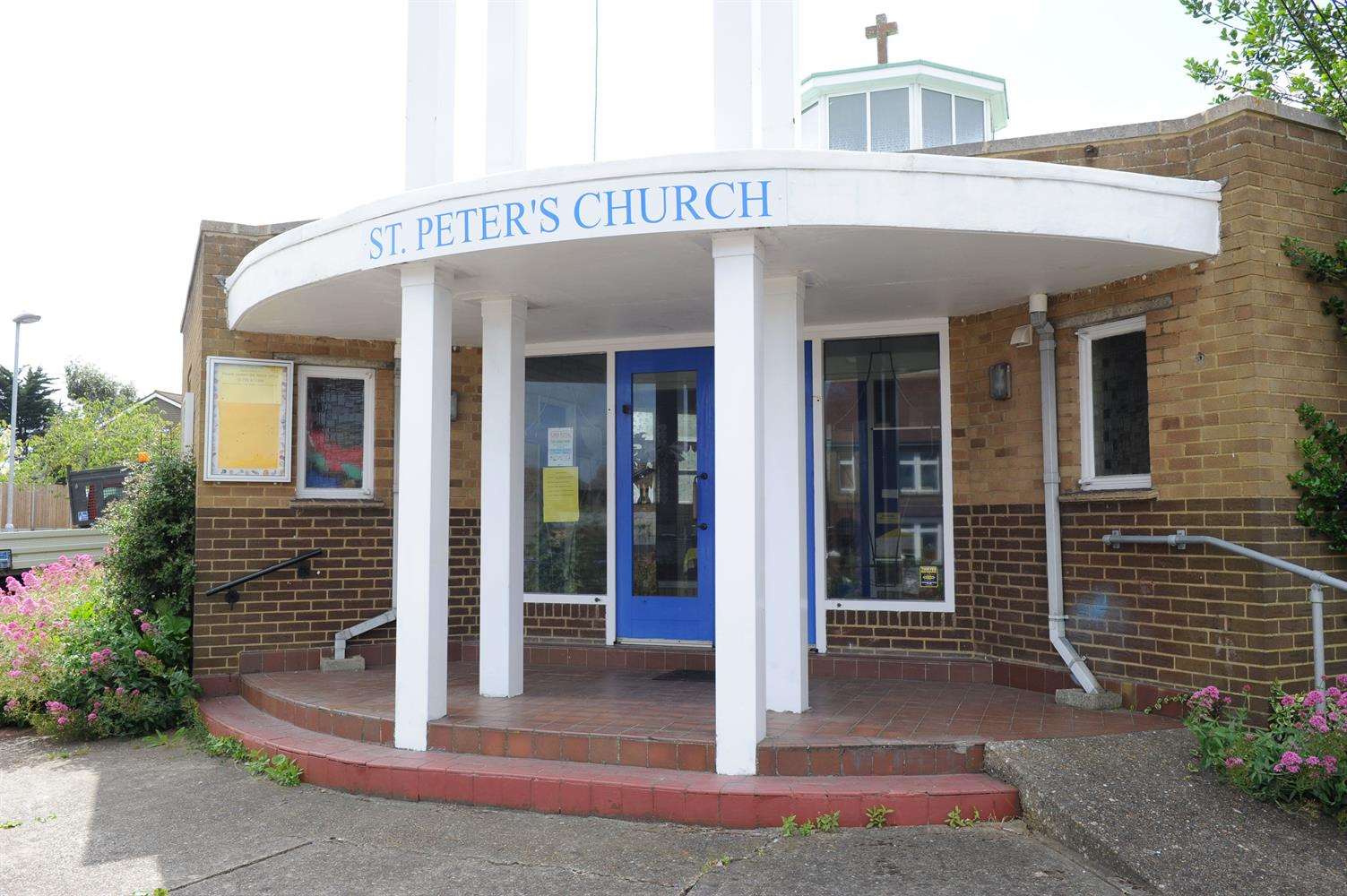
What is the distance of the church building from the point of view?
5.03 meters

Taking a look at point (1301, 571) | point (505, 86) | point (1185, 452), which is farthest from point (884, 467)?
point (505, 86)

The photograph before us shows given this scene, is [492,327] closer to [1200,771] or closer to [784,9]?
[784,9]

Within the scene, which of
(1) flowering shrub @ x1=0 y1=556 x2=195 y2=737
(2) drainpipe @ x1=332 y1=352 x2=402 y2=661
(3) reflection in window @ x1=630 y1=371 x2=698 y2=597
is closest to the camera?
(1) flowering shrub @ x1=0 y1=556 x2=195 y2=737

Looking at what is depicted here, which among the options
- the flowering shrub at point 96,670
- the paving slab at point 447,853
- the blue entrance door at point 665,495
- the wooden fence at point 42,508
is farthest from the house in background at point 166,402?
the paving slab at point 447,853

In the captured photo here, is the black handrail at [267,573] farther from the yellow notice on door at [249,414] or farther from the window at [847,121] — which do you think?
the window at [847,121]

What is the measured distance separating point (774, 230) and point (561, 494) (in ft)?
12.2

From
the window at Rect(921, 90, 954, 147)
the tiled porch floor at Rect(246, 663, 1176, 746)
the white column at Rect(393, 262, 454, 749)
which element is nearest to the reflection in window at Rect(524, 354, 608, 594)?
the tiled porch floor at Rect(246, 663, 1176, 746)

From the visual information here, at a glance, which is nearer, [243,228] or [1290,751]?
[1290,751]

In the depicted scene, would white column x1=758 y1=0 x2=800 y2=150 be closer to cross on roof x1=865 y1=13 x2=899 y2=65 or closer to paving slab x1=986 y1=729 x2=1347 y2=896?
paving slab x1=986 y1=729 x2=1347 y2=896

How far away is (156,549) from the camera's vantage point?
758cm

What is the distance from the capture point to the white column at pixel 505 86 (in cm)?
629

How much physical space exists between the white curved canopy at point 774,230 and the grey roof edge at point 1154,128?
441 mm

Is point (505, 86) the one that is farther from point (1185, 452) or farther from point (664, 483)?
point (1185, 452)

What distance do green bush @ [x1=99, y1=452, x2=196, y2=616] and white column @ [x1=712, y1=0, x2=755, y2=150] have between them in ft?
16.3
